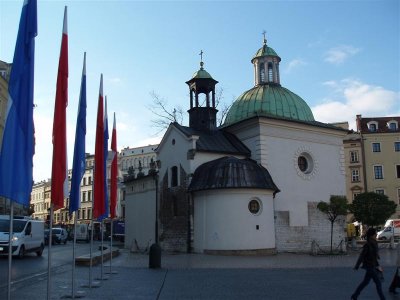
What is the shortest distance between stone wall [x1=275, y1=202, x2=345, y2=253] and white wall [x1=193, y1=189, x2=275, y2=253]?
2.18m

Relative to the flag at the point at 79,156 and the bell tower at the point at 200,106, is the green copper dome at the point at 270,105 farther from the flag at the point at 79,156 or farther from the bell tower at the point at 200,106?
the flag at the point at 79,156

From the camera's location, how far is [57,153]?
9.15 m

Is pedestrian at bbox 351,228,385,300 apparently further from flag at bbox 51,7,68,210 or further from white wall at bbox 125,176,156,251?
white wall at bbox 125,176,156,251

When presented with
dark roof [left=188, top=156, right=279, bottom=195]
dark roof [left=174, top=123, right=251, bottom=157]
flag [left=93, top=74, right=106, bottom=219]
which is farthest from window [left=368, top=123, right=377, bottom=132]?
flag [left=93, top=74, right=106, bottom=219]

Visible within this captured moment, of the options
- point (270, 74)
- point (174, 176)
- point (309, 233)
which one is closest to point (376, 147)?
point (270, 74)

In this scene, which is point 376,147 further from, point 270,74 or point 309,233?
point 309,233

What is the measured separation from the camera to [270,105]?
112ft

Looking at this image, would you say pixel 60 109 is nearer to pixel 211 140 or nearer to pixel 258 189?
pixel 258 189

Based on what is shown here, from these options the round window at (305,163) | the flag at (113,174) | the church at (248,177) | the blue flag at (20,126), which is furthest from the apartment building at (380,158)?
the blue flag at (20,126)

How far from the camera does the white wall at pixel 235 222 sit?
2705cm

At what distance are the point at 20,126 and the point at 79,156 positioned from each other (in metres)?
3.45

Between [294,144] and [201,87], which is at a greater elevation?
[201,87]

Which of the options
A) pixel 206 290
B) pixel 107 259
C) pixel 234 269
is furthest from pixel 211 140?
pixel 206 290

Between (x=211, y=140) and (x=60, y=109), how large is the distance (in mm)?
23647
